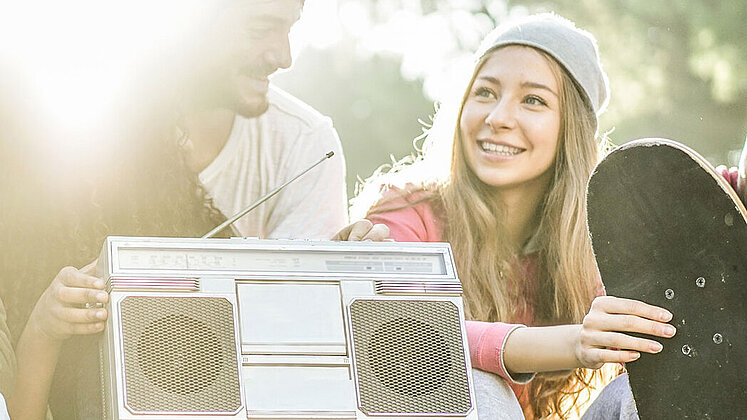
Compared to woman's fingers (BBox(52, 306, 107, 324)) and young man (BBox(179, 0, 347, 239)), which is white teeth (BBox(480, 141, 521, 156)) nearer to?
young man (BBox(179, 0, 347, 239))

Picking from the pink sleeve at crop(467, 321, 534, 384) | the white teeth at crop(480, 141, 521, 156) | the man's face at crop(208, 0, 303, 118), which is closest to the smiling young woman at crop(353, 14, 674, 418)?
the white teeth at crop(480, 141, 521, 156)

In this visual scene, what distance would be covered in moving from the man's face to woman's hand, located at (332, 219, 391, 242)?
0.86 meters

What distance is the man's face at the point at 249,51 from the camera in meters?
2.92

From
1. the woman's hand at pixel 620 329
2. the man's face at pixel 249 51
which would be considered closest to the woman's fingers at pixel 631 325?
the woman's hand at pixel 620 329

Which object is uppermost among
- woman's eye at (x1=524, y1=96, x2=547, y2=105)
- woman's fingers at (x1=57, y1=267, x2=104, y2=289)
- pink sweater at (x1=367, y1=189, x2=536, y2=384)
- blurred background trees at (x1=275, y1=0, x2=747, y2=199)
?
blurred background trees at (x1=275, y1=0, x2=747, y2=199)

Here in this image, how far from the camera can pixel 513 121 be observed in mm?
2670

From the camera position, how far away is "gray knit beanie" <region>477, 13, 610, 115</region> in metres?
2.73

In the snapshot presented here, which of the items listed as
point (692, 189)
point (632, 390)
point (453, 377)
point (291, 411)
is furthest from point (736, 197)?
point (291, 411)

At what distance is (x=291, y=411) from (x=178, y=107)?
3.60 ft

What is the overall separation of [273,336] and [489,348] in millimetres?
391

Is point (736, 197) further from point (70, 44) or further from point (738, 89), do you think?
point (738, 89)

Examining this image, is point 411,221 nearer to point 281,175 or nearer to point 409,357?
point 281,175

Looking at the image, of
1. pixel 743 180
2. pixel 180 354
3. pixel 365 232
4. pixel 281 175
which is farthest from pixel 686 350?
pixel 281 175

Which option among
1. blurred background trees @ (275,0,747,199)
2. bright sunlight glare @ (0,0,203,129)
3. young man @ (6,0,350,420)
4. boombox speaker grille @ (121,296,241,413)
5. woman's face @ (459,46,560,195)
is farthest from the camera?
blurred background trees @ (275,0,747,199)
